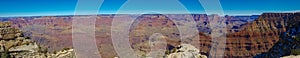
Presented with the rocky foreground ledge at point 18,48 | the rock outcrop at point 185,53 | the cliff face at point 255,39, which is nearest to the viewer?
the rock outcrop at point 185,53

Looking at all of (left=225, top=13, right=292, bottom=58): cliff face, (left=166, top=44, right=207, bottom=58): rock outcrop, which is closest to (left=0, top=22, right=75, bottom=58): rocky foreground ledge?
(left=166, top=44, right=207, bottom=58): rock outcrop

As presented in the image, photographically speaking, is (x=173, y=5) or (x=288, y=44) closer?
(x=173, y=5)

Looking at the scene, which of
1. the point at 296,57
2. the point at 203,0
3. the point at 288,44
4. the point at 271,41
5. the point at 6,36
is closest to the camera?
the point at 203,0

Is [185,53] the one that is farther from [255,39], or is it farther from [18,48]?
[255,39]

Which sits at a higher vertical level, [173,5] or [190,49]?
[173,5]

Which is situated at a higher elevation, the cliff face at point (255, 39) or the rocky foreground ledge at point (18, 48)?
the rocky foreground ledge at point (18, 48)

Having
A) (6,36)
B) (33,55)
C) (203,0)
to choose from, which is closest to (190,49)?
(203,0)

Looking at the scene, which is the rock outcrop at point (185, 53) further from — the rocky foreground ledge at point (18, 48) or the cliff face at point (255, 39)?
the cliff face at point (255, 39)

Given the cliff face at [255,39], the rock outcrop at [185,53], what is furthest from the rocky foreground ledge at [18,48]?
the cliff face at [255,39]

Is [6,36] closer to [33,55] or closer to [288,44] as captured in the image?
[33,55]
